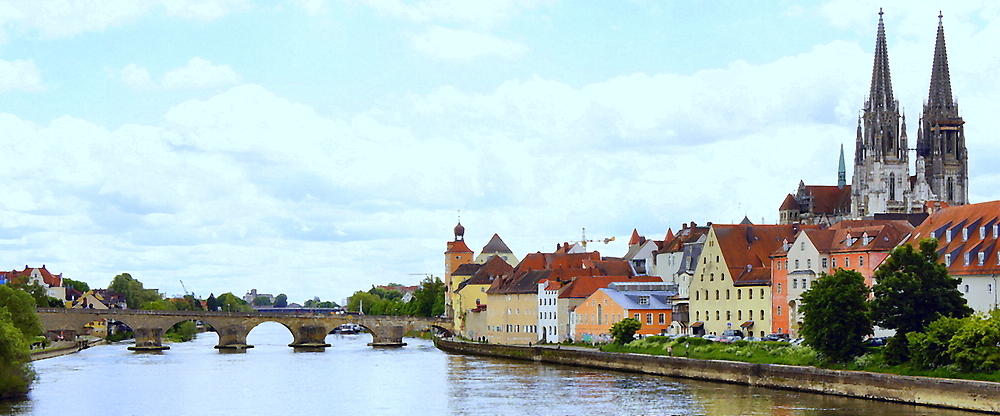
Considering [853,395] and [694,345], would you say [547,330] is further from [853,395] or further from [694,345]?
[853,395]

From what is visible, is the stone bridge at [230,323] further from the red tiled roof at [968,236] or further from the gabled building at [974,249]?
the gabled building at [974,249]

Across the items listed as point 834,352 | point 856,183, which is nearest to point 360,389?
point 834,352

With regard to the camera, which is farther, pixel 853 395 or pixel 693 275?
pixel 693 275

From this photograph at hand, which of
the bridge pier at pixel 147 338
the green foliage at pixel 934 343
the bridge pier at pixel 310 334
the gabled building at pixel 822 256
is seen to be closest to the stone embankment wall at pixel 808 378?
the green foliage at pixel 934 343

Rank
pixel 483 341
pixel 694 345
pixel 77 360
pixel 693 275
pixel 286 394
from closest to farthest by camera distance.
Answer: pixel 286 394 < pixel 694 345 < pixel 693 275 < pixel 77 360 < pixel 483 341

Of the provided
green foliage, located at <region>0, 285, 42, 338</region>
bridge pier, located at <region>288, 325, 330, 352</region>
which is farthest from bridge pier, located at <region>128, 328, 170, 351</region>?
green foliage, located at <region>0, 285, 42, 338</region>

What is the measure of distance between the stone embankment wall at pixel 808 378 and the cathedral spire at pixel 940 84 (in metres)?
103

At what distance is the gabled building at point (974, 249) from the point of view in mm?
70062

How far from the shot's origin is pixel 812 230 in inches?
3447

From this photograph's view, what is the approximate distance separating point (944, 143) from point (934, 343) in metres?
135

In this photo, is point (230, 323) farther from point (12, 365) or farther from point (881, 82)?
point (881, 82)

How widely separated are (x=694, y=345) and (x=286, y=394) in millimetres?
25318

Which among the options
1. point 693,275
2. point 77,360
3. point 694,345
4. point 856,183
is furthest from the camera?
point 856,183

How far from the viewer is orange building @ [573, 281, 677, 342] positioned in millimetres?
102000
